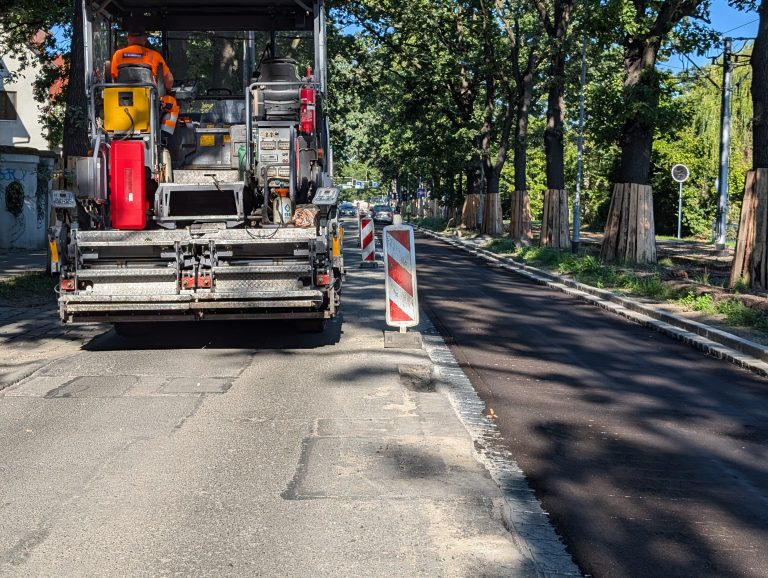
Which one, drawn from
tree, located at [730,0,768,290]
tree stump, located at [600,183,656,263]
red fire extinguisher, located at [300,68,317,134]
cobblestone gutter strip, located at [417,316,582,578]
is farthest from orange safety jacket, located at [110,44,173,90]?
tree stump, located at [600,183,656,263]

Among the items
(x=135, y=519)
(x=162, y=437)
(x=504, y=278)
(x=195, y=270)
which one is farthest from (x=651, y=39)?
(x=135, y=519)

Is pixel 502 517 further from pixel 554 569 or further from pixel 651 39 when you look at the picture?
pixel 651 39

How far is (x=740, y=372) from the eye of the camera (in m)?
10.1

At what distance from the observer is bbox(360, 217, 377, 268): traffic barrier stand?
23172 mm

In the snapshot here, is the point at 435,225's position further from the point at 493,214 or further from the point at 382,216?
the point at 493,214

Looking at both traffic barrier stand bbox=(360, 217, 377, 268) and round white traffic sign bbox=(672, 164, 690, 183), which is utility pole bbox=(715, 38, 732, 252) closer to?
round white traffic sign bbox=(672, 164, 690, 183)

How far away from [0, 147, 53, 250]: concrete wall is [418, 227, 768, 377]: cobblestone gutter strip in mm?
16064

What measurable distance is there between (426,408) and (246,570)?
3.43m

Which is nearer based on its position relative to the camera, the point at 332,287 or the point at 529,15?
the point at 332,287

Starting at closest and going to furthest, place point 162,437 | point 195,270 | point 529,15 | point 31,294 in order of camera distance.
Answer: point 162,437
point 195,270
point 31,294
point 529,15

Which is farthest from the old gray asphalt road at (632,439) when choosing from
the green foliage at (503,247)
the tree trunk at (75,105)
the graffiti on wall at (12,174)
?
the green foliage at (503,247)

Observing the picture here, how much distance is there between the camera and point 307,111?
10.8 metres

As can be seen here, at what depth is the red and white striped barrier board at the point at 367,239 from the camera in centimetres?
2315

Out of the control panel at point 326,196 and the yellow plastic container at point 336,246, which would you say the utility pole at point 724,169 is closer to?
the yellow plastic container at point 336,246
